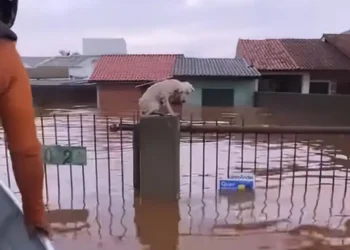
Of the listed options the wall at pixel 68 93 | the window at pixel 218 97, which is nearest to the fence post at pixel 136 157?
→ the window at pixel 218 97

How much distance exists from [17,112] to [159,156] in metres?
3.65

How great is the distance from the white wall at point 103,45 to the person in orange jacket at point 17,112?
32020mm

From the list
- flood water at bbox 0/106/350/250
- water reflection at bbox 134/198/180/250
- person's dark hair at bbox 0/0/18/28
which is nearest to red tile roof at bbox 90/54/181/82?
flood water at bbox 0/106/350/250

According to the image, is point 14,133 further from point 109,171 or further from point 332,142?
point 332,142

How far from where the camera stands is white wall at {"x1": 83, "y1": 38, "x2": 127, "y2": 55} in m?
33.0

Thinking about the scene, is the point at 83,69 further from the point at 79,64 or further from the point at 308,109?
the point at 308,109

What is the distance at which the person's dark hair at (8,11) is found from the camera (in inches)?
55.1

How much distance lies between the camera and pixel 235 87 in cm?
2038

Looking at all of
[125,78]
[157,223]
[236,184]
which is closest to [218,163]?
[236,184]

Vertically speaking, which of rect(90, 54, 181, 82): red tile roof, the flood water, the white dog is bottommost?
the flood water

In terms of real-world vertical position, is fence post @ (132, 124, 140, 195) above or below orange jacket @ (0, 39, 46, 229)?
below

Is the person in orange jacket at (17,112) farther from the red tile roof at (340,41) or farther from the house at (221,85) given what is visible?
the red tile roof at (340,41)

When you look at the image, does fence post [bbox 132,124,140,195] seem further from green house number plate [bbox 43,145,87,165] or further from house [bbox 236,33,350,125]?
house [bbox 236,33,350,125]

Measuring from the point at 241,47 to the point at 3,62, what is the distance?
965 inches
